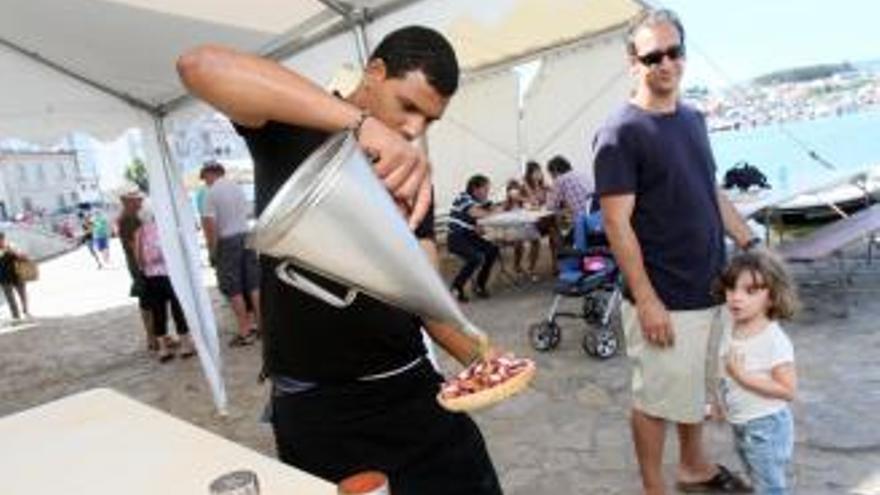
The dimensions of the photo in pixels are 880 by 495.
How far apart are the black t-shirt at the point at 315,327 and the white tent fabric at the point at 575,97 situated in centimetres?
937

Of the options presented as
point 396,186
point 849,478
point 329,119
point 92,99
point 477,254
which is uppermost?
point 92,99

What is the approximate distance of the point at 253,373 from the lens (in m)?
7.21

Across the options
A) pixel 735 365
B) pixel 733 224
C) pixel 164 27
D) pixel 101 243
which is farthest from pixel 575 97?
pixel 101 243

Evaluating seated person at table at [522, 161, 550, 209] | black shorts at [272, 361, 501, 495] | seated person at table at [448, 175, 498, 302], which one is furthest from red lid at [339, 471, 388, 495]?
seated person at table at [522, 161, 550, 209]

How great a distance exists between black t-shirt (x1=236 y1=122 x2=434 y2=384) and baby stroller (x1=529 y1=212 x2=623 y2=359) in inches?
175

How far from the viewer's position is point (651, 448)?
3189 millimetres

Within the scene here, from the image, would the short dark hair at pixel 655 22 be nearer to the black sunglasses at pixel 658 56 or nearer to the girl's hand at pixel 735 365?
the black sunglasses at pixel 658 56

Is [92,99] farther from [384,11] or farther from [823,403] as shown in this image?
[823,403]

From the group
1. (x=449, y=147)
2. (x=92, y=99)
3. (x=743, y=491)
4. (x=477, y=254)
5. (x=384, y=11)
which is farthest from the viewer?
(x=449, y=147)

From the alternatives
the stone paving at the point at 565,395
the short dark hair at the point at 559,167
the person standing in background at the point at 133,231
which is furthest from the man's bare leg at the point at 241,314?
the short dark hair at the point at 559,167

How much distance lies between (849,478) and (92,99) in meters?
4.84

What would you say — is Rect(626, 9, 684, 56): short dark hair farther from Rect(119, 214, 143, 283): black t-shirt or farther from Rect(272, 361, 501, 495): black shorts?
Rect(119, 214, 143, 283): black t-shirt

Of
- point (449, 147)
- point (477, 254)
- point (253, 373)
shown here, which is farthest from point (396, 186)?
point (449, 147)

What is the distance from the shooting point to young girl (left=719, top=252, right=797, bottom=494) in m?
2.84
